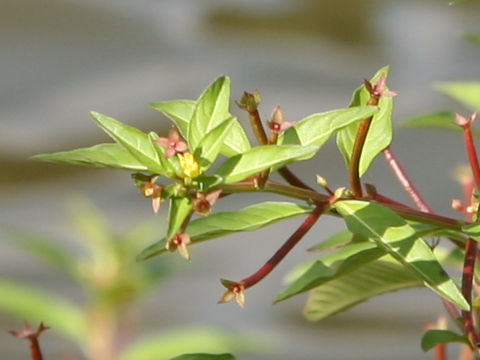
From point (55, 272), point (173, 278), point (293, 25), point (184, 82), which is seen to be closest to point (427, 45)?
point (293, 25)

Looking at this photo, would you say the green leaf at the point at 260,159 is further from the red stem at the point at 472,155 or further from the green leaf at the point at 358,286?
the green leaf at the point at 358,286

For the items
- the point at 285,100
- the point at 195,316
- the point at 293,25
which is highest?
the point at 293,25

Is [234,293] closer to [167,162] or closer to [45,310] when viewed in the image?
[167,162]

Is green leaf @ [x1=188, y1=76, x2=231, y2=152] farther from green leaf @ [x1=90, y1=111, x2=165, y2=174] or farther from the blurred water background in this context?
the blurred water background

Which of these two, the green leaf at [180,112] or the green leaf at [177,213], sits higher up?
the green leaf at [180,112]

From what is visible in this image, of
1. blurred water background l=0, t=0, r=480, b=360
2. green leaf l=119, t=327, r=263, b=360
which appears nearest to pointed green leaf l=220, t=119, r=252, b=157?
green leaf l=119, t=327, r=263, b=360

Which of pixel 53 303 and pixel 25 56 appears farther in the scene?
pixel 25 56

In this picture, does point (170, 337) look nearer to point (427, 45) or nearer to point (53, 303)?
point (53, 303)

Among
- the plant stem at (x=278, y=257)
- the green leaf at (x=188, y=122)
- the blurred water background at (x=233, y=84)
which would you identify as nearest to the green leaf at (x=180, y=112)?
the green leaf at (x=188, y=122)
